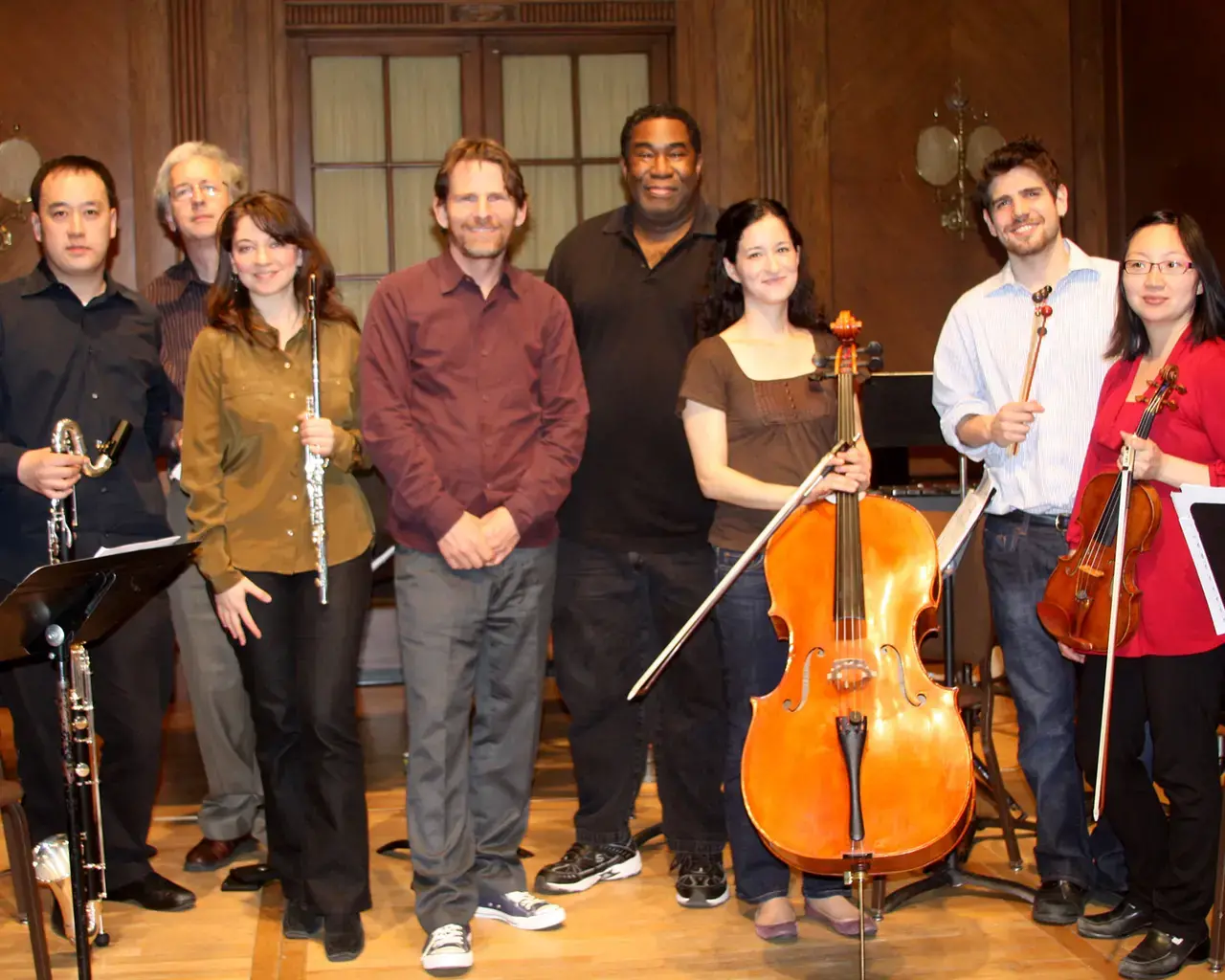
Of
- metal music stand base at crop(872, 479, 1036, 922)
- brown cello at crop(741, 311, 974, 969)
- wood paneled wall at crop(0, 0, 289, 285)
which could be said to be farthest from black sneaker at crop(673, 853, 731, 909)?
wood paneled wall at crop(0, 0, 289, 285)

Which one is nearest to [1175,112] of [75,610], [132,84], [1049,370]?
[1049,370]

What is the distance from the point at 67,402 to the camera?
3.21 metres

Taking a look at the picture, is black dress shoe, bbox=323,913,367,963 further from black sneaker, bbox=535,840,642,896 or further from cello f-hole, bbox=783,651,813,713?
cello f-hole, bbox=783,651,813,713

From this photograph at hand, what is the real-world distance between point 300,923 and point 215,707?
2.52ft

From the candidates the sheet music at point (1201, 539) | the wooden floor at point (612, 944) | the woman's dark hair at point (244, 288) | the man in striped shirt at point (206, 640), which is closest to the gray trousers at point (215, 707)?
the man in striped shirt at point (206, 640)

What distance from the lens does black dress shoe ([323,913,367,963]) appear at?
295 centimetres

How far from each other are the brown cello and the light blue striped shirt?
0.54 m

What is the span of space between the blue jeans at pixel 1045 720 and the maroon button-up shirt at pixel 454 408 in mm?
1033

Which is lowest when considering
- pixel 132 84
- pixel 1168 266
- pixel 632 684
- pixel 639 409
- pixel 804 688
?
pixel 632 684

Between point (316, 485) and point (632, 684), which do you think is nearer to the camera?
point (316, 485)

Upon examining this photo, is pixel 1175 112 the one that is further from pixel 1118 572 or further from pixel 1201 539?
pixel 1118 572

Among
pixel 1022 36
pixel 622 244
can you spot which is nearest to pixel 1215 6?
pixel 1022 36

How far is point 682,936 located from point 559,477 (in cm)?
105

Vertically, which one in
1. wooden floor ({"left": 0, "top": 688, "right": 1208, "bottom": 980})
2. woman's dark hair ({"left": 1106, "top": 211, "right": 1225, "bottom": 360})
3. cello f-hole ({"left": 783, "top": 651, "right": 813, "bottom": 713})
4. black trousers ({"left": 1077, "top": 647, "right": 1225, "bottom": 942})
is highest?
woman's dark hair ({"left": 1106, "top": 211, "right": 1225, "bottom": 360})
